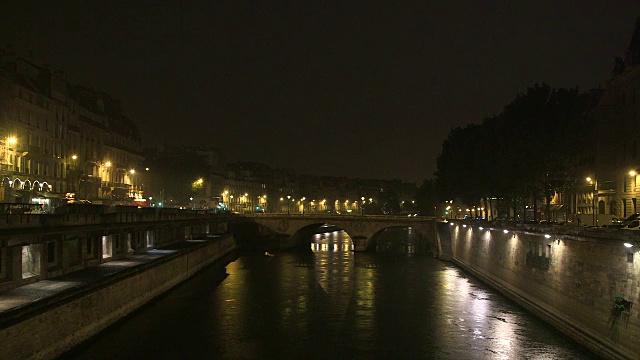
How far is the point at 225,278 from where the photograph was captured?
190 ft

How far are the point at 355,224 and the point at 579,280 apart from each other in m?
63.9

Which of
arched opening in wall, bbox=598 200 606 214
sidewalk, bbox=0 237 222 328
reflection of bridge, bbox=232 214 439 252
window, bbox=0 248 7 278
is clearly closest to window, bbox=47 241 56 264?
sidewalk, bbox=0 237 222 328

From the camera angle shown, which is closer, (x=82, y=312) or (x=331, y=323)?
(x=82, y=312)

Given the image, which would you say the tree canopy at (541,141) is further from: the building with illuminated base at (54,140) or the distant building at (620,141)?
the building with illuminated base at (54,140)

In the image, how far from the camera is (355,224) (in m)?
94.8

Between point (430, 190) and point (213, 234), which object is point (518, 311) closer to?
point (213, 234)

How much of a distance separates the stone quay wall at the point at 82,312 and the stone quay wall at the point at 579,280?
923 inches

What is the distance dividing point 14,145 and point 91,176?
21494mm

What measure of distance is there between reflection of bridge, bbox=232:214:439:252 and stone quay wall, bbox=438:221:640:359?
129 feet

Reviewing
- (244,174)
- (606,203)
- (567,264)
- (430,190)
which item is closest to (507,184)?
(606,203)

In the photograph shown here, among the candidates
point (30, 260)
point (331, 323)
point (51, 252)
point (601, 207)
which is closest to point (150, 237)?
point (51, 252)

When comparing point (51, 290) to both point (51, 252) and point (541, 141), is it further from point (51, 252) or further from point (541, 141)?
point (541, 141)

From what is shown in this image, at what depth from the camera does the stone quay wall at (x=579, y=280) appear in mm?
25375

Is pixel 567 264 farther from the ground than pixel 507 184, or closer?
closer
